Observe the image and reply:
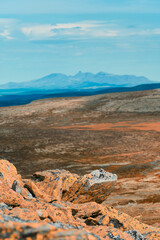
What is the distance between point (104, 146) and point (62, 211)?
3084 cm

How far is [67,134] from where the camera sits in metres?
49.4

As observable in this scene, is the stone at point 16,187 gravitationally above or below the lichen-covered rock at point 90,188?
above

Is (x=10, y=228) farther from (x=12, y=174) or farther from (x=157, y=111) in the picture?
(x=157, y=111)

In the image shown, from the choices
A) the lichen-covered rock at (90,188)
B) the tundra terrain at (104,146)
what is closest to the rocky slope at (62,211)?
the lichen-covered rock at (90,188)

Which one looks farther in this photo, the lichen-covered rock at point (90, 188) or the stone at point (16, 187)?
the lichen-covered rock at point (90, 188)

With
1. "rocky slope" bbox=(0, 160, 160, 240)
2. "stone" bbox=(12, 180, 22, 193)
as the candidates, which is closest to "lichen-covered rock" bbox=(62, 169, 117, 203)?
"rocky slope" bbox=(0, 160, 160, 240)

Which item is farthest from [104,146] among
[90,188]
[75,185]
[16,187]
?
[16,187]

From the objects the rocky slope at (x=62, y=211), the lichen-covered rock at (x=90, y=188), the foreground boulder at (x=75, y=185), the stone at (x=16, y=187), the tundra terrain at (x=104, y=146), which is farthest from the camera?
the tundra terrain at (x=104, y=146)

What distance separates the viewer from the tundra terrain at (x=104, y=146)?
23.4 meters

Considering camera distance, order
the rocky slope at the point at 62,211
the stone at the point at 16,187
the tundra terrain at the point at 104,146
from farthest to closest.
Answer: the tundra terrain at the point at 104,146 → the stone at the point at 16,187 → the rocky slope at the point at 62,211

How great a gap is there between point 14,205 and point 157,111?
219ft

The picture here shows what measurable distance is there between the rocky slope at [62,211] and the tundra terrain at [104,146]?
344cm

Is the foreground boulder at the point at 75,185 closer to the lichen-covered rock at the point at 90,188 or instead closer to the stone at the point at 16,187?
the lichen-covered rock at the point at 90,188

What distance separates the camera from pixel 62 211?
11.5 m
